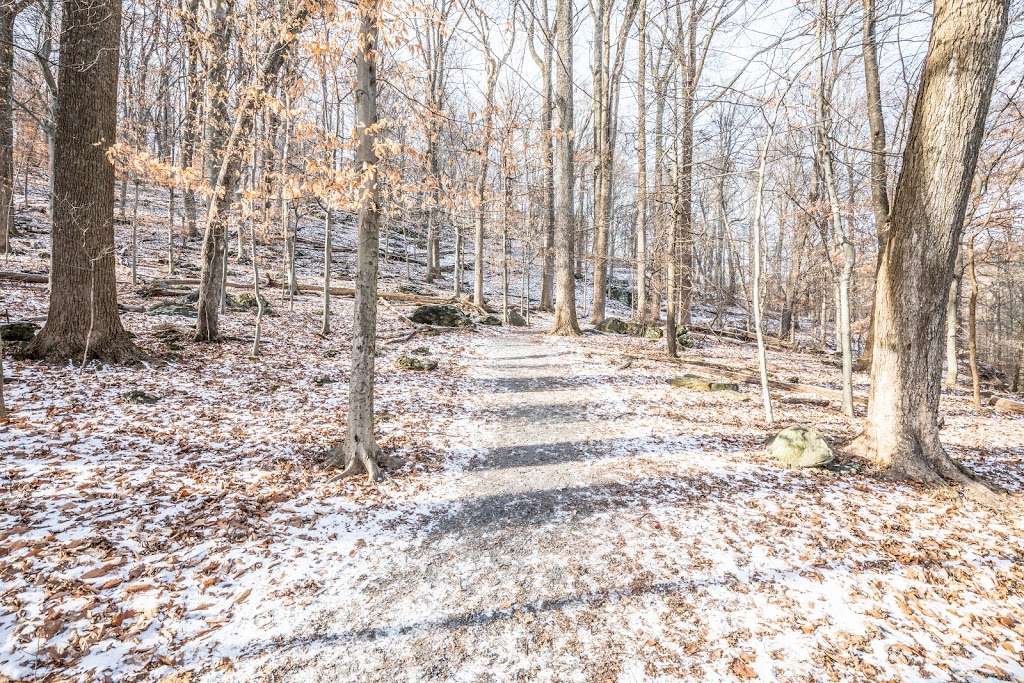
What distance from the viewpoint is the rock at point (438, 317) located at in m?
16.5

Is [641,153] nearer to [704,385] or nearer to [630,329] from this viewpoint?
[630,329]

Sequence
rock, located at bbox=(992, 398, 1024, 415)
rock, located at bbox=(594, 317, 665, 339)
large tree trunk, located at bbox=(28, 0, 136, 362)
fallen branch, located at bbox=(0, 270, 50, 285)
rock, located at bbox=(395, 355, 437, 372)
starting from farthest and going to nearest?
rock, located at bbox=(594, 317, 665, 339) → fallen branch, located at bbox=(0, 270, 50, 285) → rock, located at bbox=(395, 355, 437, 372) → rock, located at bbox=(992, 398, 1024, 415) → large tree trunk, located at bbox=(28, 0, 136, 362)

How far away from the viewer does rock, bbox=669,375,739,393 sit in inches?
381

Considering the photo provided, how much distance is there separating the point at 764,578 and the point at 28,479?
6869mm

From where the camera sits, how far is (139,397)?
6.61 meters

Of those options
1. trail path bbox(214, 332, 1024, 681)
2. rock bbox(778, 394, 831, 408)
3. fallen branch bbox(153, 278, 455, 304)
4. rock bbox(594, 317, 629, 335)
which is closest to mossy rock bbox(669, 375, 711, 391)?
rock bbox(778, 394, 831, 408)

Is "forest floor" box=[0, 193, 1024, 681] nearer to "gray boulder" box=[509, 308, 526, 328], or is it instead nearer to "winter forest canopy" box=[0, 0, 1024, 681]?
"winter forest canopy" box=[0, 0, 1024, 681]

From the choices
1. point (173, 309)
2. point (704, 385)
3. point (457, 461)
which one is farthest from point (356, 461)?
point (173, 309)

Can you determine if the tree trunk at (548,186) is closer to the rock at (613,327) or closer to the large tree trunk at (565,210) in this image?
the large tree trunk at (565,210)

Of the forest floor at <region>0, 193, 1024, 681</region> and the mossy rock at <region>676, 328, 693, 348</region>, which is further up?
the mossy rock at <region>676, 328, 693, 348</region>

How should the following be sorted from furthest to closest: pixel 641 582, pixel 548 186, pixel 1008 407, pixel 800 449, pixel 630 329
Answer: pixel 548 186
pixel 630 329
pixel 1008 407
pixel 800 449
pixel 641 582

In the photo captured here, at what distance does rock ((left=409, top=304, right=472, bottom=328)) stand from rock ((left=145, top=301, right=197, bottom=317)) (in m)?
6.78

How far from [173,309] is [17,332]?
4.58 m

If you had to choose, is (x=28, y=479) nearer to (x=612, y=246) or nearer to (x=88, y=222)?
(x=88, y=222)
